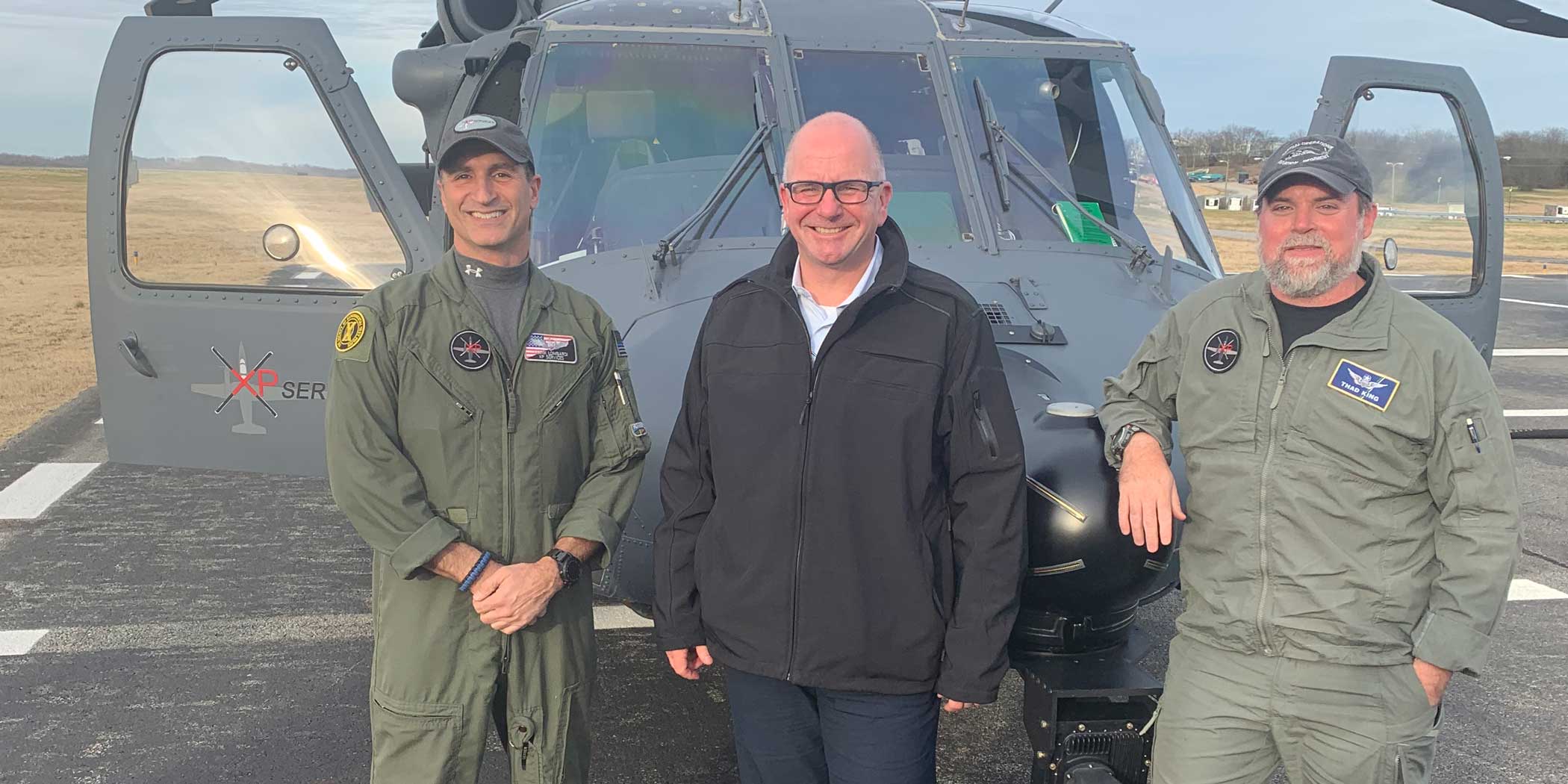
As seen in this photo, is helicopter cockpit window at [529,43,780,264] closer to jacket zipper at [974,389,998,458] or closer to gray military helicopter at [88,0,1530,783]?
gray military helicopter at [88,0,1530,783]

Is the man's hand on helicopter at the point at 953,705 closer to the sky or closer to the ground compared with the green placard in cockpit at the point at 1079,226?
closer to the ground

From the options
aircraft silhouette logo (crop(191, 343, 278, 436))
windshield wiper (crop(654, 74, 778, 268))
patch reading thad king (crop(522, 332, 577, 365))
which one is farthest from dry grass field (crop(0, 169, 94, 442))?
patch reading thad king (crop(522, 332, 577, 365))

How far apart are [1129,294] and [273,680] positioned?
335 centimetres

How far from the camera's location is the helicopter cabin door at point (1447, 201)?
12.9 ft

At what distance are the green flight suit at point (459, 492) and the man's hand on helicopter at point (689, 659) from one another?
0.92 feet

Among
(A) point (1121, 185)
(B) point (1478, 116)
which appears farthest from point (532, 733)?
(B) point (1478, 116)

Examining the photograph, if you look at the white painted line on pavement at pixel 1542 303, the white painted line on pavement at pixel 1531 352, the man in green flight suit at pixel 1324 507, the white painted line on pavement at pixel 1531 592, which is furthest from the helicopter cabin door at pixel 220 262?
the white painted line on pavement at pixel 1542 303

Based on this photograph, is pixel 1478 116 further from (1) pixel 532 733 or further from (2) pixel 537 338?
(1) pixel 532 733

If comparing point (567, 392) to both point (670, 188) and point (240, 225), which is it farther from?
point (240, 225)

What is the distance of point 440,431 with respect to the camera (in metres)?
2.33

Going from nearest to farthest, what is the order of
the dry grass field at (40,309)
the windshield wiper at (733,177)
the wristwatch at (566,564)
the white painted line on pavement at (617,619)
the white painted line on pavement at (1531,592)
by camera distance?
the wristwatch at (566,564), the windshield wiper at (733,177), the white painted line on pavement at (617,619), the white painted line on pavement at (1531,592), the dry grass field at (40,309)

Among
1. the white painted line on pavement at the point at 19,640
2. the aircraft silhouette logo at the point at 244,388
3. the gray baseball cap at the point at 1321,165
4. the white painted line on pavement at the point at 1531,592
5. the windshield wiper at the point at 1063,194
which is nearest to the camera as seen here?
the gray baseball cap at the point at 1321,165

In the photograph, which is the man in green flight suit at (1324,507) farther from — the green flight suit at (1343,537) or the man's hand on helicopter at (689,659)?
the man's hand on helicopter at (689,659)

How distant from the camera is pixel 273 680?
4.29 metres
